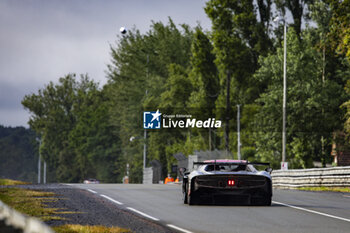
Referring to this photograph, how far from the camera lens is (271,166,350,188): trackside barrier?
81.4 ft

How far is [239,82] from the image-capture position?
64.3 metres

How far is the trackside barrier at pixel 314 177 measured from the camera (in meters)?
24.8

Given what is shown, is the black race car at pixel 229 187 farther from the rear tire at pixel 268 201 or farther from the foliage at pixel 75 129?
the foliage at pixel 75 129

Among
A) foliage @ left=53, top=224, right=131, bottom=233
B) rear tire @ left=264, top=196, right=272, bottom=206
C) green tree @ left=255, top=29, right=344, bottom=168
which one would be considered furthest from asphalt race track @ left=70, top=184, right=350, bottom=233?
green tree @ left=255, top=29, right=344, bottom=168

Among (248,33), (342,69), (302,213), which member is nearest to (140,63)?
(248,33)

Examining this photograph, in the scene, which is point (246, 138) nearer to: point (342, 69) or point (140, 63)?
point (342, 69)

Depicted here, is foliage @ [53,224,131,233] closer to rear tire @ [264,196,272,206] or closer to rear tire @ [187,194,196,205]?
rear tire @ [187,194,196,205]

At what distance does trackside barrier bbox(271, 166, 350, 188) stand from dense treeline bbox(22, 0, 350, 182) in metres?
7.00

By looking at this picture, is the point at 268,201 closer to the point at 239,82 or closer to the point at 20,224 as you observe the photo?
the point at 20,224

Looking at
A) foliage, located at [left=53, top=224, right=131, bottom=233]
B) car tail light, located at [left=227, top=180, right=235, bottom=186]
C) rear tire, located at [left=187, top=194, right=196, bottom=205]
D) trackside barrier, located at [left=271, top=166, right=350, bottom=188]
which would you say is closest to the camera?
foliage, located at [left=53, top=224, right=131, bottom=233]

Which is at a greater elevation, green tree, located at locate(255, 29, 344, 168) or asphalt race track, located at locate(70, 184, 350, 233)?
green tree, located at locate(255, 29, 344, 168)

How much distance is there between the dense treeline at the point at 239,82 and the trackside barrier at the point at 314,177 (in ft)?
23.0

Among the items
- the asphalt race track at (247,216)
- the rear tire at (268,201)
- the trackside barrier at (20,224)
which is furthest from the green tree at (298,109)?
the trackside barrier at (20,224)

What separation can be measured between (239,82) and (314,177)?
125ft
